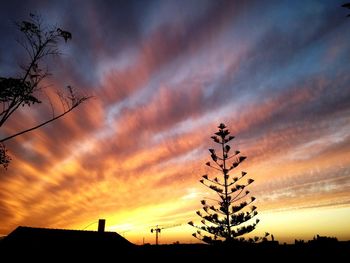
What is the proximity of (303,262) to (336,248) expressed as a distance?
5.57 feet

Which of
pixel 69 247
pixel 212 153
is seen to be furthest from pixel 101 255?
pixel 212 153

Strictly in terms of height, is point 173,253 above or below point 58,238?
below

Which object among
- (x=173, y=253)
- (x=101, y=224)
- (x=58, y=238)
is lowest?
(x=173, y=253)

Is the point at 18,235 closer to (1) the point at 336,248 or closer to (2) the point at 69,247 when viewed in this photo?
(2) the point at 69,247

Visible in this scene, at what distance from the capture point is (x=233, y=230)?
3055 centimetres

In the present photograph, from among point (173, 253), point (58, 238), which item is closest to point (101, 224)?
point (58, 238)

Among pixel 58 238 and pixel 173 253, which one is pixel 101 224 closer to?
pixel 58 238

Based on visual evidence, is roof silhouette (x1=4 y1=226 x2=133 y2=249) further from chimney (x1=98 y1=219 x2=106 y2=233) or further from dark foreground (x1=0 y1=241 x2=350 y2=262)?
chimney (x1=98 y1=219 x2=106 y2=233)

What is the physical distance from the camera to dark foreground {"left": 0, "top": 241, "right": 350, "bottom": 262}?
14469mm

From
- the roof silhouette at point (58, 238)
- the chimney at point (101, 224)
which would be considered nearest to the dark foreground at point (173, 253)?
the roof silhouette at point (58, 238)

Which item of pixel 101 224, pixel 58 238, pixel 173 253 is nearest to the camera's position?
pixel 173 253

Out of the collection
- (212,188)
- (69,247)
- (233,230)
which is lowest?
(69,247)

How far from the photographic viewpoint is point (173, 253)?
16891 millimetres

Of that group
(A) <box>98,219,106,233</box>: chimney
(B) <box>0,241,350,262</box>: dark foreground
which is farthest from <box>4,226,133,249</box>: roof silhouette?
(A) <box>98,219,106,233</box>: chimney
